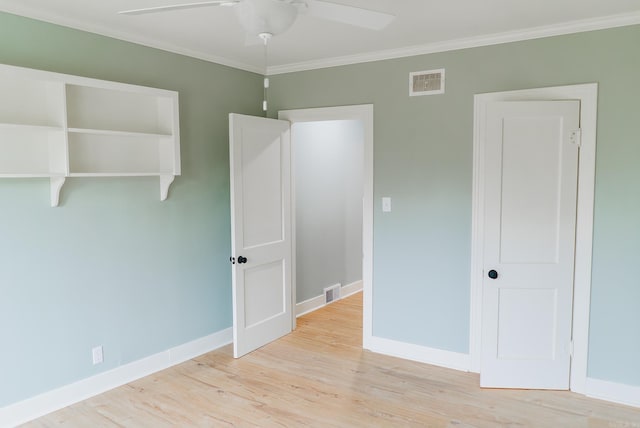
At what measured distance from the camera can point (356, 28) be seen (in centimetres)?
306

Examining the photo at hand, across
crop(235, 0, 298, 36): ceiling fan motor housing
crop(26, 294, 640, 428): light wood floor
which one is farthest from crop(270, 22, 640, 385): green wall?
crop(235, 0, 298, 36): ceiling fan motor housing

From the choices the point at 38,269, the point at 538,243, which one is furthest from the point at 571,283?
the point at 38,269

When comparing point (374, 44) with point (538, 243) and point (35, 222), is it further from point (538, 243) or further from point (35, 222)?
point (35, 222)

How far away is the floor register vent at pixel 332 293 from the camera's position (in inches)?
204

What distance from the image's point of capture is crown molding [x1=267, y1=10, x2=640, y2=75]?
2857 millimetres

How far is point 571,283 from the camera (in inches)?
121

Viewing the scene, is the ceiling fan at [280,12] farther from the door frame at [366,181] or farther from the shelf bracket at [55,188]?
the door frame at [366,181]

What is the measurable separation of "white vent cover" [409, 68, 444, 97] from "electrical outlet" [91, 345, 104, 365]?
115 inches

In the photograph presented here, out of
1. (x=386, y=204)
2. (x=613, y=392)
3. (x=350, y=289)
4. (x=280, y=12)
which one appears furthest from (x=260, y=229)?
(x=613, y=392)

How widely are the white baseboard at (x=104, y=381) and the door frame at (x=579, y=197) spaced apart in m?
2.27

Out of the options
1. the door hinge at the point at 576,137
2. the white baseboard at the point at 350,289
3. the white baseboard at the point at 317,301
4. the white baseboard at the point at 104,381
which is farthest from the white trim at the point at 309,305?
the door hinge at the point at 576,137

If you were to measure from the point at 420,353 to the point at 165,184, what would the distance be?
7.83 feet

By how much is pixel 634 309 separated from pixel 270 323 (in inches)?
107

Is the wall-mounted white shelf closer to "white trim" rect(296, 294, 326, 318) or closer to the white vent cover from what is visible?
the white vent cover
